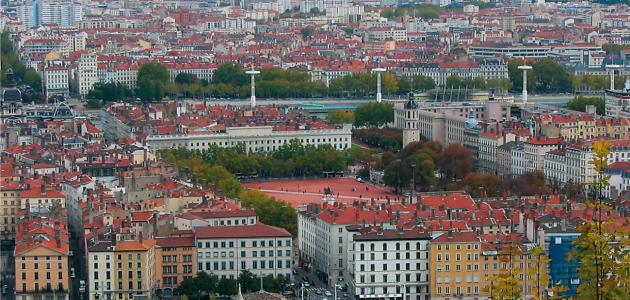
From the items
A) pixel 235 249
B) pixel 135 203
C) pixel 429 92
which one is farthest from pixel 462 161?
pixel 429 92

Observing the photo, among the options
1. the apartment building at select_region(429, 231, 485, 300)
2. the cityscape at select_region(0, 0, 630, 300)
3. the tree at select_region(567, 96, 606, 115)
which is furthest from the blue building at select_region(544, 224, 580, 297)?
the tree at select_region(567, 96, 606, 115)

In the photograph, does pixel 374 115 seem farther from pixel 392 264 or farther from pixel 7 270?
pixel 392 264

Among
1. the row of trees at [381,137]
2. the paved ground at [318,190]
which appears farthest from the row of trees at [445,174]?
the row of trees at [381,137]

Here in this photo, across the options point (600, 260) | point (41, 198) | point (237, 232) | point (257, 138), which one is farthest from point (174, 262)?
point (257, 138)

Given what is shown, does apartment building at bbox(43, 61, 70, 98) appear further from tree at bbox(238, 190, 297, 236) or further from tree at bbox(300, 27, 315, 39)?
tree at bbox(238, 190, 297, 236)

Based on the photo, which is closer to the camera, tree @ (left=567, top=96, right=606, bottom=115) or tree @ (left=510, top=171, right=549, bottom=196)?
tree @ (left=510, top=171, right=549, bottom=196)

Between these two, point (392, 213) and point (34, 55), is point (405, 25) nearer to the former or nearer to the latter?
Result: point (34, 55)
